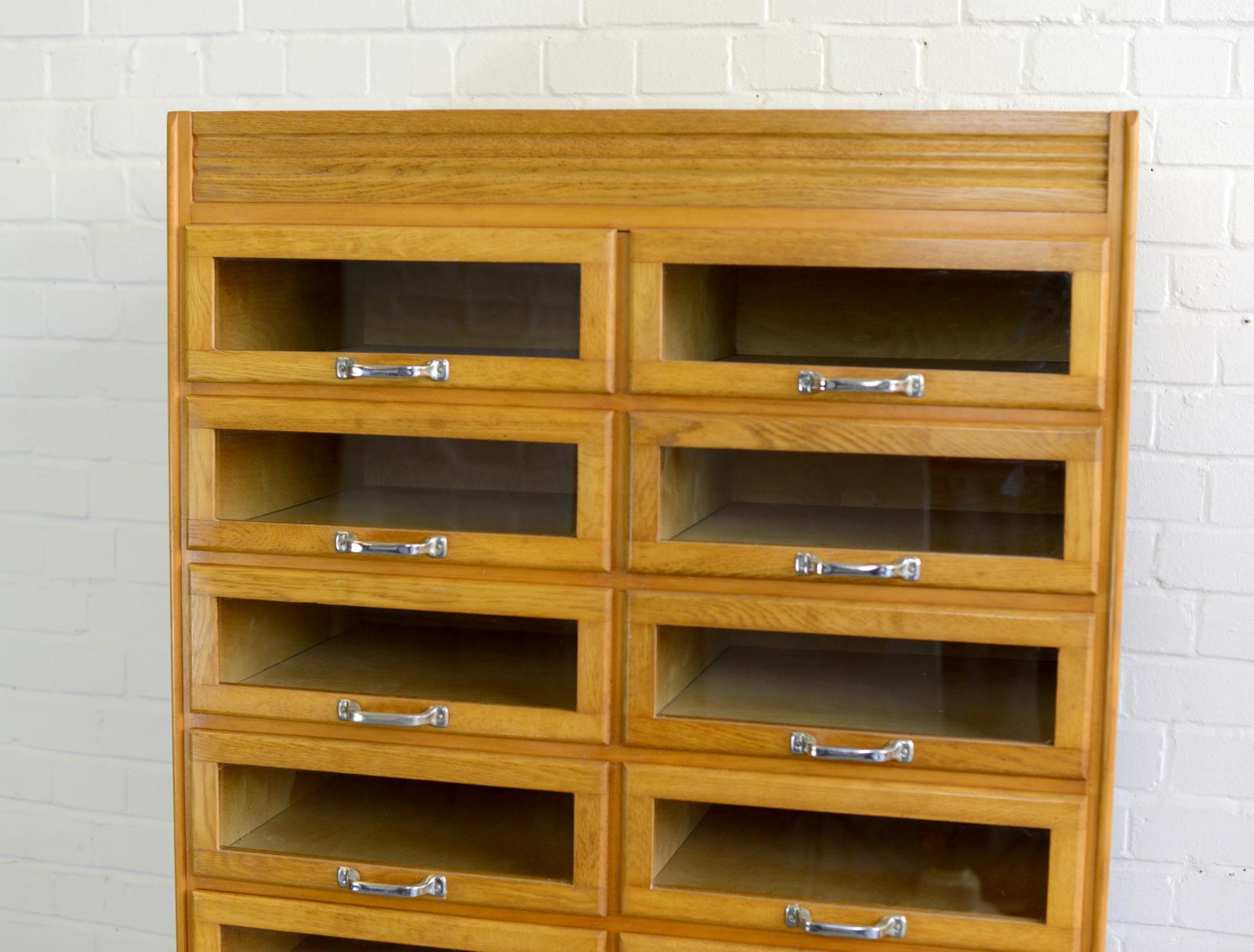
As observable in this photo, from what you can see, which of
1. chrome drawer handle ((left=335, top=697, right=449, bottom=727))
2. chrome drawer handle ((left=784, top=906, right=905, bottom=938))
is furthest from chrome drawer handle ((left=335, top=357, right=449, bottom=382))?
chrome drawer handle ((left=784, top=906, right=905, bottom=938))

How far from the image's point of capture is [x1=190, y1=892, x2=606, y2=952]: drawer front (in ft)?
5.85

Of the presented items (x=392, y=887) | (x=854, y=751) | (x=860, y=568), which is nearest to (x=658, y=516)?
(x=860, y=568)

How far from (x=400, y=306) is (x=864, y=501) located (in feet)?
1.98

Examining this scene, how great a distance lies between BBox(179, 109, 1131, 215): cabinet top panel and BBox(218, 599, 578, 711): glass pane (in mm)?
514

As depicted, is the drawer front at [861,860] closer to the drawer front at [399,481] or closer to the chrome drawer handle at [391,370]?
the drawer front at [399,481]

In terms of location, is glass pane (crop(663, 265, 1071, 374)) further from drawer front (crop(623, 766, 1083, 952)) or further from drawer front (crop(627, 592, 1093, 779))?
drawer front (crop(623, 766, 1083, 952))

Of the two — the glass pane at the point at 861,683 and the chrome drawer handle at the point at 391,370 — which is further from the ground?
the chrome drawer handle at the point at 391,370

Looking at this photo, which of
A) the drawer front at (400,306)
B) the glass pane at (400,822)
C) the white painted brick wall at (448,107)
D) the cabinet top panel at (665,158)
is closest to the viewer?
the cabinet top panel at (665,158)

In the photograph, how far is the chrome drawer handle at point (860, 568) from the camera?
1651 millimetres

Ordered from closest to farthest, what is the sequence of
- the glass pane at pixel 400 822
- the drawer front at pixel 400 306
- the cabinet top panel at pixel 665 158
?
the cabinet top panel at pixel 665 158 < the drawer front at pixel 400 306 < the glass pane at pixel 400 822

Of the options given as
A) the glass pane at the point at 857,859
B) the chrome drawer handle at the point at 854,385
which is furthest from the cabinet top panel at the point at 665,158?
the glass pane at the point at 857,859

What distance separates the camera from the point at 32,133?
Answer: 2387 mm

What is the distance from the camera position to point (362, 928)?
1.83 meters

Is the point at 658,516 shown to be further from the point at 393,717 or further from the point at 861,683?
the point at 393,717
